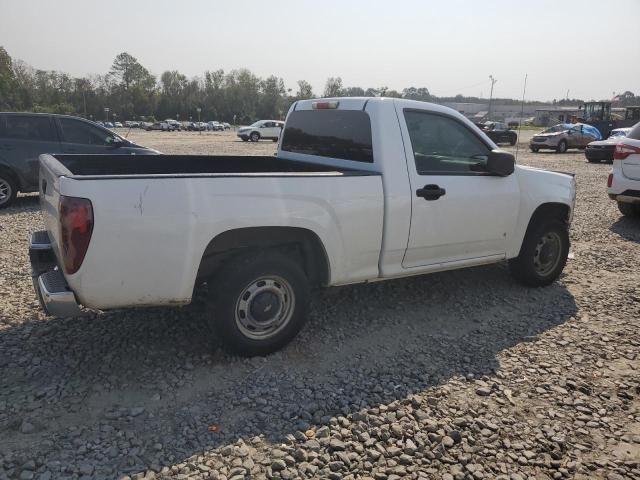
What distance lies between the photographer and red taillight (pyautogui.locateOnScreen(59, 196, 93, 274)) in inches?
118

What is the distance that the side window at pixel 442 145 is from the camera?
4.36m

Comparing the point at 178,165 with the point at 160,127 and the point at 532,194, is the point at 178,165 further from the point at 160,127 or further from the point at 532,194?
the point at 160,127

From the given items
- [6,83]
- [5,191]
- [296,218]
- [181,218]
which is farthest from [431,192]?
[6,83]

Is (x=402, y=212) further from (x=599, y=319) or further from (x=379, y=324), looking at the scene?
(x=599, y=319)

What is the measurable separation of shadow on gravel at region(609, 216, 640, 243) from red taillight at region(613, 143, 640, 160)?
1.18 metres

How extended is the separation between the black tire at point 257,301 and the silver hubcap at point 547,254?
2.87m

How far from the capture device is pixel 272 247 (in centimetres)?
389

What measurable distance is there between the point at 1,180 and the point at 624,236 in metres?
10.7

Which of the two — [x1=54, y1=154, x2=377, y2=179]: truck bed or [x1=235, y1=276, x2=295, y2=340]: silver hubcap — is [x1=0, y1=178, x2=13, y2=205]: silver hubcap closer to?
[x1=54, y1=154, x2=377, y2=179]: truck bed

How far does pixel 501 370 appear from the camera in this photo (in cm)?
383

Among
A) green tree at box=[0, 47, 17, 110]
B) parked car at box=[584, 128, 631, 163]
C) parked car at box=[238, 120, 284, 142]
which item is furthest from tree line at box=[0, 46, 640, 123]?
parked car at box=[584, 128, 631, 163]

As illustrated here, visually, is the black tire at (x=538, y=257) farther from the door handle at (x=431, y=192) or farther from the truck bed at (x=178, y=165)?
the truck bed at (x=178, y=165)

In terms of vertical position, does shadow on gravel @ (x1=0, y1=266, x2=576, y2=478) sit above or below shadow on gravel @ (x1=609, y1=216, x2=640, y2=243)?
below

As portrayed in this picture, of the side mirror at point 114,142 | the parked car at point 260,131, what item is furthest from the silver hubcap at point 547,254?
the parked car at point 260,131
